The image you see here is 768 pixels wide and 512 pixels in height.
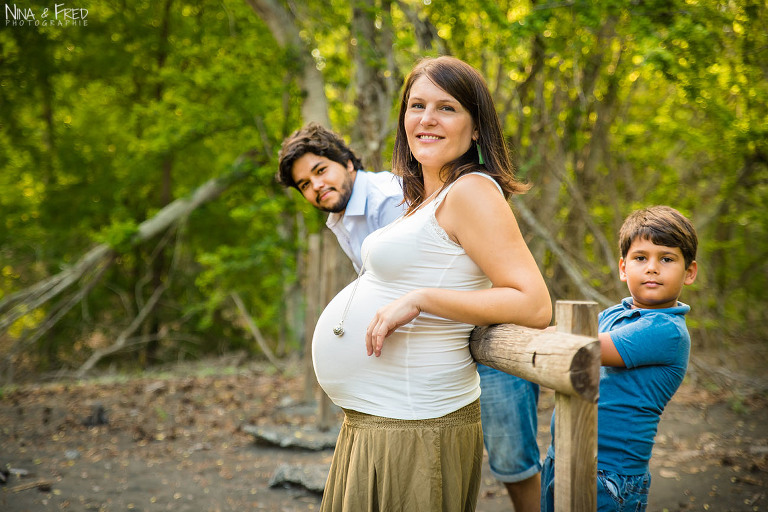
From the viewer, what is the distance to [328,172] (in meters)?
2.73

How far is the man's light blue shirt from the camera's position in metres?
2.55

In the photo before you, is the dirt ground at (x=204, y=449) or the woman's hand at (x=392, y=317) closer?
the woman's hand at (x=392, y=317)

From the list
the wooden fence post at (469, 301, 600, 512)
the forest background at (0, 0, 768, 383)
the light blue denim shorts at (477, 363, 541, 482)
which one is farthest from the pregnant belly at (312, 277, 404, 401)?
the forest background at (0, 0, 768, 383)

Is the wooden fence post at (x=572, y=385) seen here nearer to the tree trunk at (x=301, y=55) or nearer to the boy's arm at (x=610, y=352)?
the boy's arm at (x=610, y=352)

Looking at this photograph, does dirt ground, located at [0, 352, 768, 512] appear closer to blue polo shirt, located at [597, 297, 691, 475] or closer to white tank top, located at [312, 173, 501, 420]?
blue polo shirt, located at [597, 297, 691, 475]

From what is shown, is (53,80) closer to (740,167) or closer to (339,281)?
(339,281)

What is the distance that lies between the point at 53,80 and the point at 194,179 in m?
2.73

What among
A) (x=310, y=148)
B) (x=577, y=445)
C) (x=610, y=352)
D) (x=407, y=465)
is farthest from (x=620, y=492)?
(x=310, y=148)

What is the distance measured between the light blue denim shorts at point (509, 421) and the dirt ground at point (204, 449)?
1.34 m

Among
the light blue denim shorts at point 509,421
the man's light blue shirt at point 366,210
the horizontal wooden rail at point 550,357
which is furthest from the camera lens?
the man's light blue shirt at point 366,210

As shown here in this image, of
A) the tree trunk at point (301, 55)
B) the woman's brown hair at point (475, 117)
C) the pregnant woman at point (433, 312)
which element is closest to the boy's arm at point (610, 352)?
the pregnant woman at point (433, 312)

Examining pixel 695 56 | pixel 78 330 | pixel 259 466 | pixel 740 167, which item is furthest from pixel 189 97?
pixel 740 167

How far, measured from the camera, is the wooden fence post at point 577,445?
52.2 inches

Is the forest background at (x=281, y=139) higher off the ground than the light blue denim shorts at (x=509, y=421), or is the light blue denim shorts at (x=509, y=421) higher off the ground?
the forest background at (x=281, y=139)
